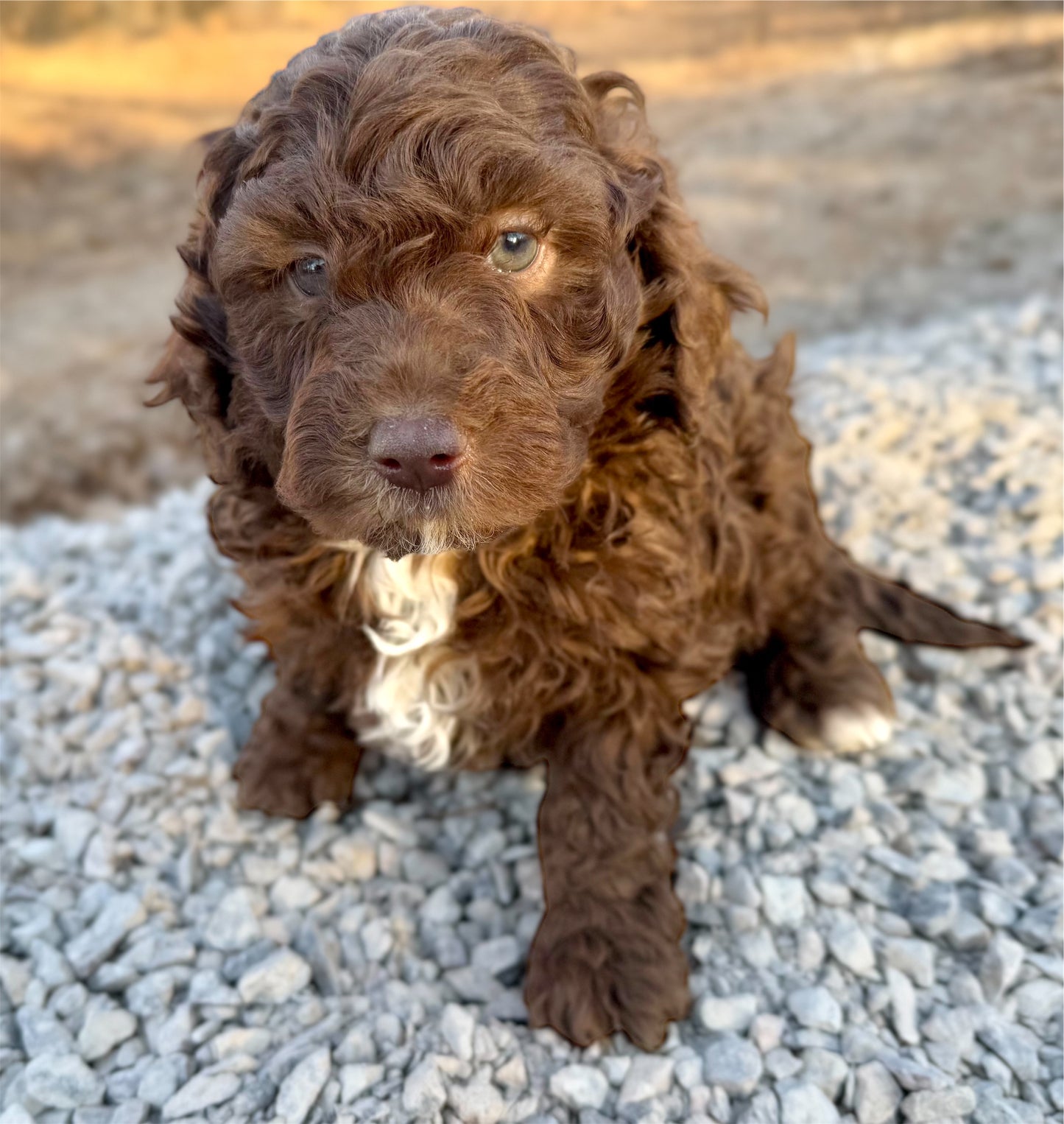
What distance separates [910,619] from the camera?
3.52 metres

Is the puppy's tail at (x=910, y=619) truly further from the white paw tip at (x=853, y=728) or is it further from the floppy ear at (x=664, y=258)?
the floppy ear at (x=664, y=258)

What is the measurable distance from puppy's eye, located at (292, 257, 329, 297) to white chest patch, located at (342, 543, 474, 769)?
0.66 metres

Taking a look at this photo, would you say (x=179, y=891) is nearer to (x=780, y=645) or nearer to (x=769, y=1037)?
(x=769, y=1037)

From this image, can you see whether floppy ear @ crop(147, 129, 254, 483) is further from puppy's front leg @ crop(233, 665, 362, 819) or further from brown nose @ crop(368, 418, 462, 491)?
puppy's front leg @ crop(233, 665, 362, 819)

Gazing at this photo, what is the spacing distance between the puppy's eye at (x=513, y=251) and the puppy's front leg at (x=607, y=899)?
3.89ft

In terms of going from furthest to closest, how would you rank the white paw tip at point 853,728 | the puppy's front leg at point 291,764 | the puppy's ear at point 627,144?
the white paw tip at point 853,728, the puppy's front leg at point 291,764, the puppy's ear at point 627,144

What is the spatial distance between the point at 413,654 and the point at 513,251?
106cm

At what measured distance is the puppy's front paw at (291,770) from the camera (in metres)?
3.22

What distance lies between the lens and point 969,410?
15.1ft

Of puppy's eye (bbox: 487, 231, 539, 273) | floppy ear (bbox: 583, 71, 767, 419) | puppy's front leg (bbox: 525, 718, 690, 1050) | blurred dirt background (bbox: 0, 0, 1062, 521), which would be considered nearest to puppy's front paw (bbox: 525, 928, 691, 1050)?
puppy's front leg (bbox: 525, 718, 690, 1050)

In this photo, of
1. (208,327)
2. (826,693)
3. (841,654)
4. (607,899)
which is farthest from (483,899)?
(208,327)

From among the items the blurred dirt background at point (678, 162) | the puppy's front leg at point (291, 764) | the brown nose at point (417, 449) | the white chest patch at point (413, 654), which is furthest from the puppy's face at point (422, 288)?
the blurred dirt background at point (678, 162)

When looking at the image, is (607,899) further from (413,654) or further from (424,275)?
(424,275)

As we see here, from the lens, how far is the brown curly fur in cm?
206
